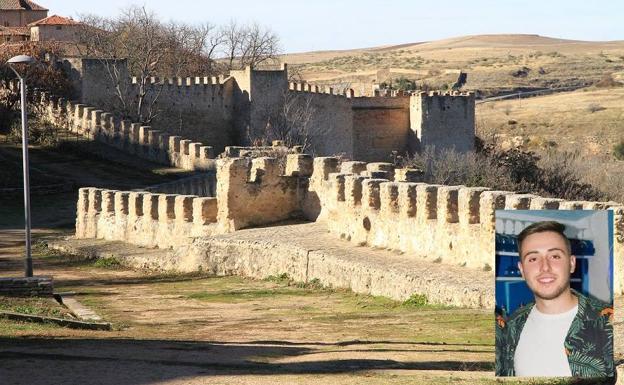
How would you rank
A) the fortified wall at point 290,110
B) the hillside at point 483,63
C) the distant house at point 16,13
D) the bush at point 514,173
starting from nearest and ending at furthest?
the bush at point 514,173, the fortified wall at point 290,110, the distant house at point 16,13, the hillside at point 483,63

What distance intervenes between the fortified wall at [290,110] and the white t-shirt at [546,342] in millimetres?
42768

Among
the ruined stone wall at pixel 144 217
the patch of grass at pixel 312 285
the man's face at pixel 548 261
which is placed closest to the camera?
the man's face at pixel 548 261

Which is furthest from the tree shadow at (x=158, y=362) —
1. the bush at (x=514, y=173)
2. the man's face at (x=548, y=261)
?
the bush at (x=514, y=173)

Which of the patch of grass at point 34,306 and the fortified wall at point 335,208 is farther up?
the fortified wall at point 335,208

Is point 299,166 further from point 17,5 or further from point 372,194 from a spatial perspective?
point 17,5

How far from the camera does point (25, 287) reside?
24344 millimetres

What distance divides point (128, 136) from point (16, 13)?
102 feet

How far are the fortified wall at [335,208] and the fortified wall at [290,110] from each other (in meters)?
21.0

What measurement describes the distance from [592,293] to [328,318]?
8174mm

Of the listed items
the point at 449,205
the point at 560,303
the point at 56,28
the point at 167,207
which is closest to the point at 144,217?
the point at 167,207

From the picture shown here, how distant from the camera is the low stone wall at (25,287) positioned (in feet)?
79.4

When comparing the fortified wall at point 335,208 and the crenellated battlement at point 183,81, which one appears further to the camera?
the crenellated battlement at point 183,81


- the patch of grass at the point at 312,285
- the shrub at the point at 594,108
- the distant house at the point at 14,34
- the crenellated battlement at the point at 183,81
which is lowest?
the patch of grass at the point at 312,285

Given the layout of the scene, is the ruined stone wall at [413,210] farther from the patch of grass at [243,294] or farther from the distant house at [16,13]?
the distant house at [16,13]
